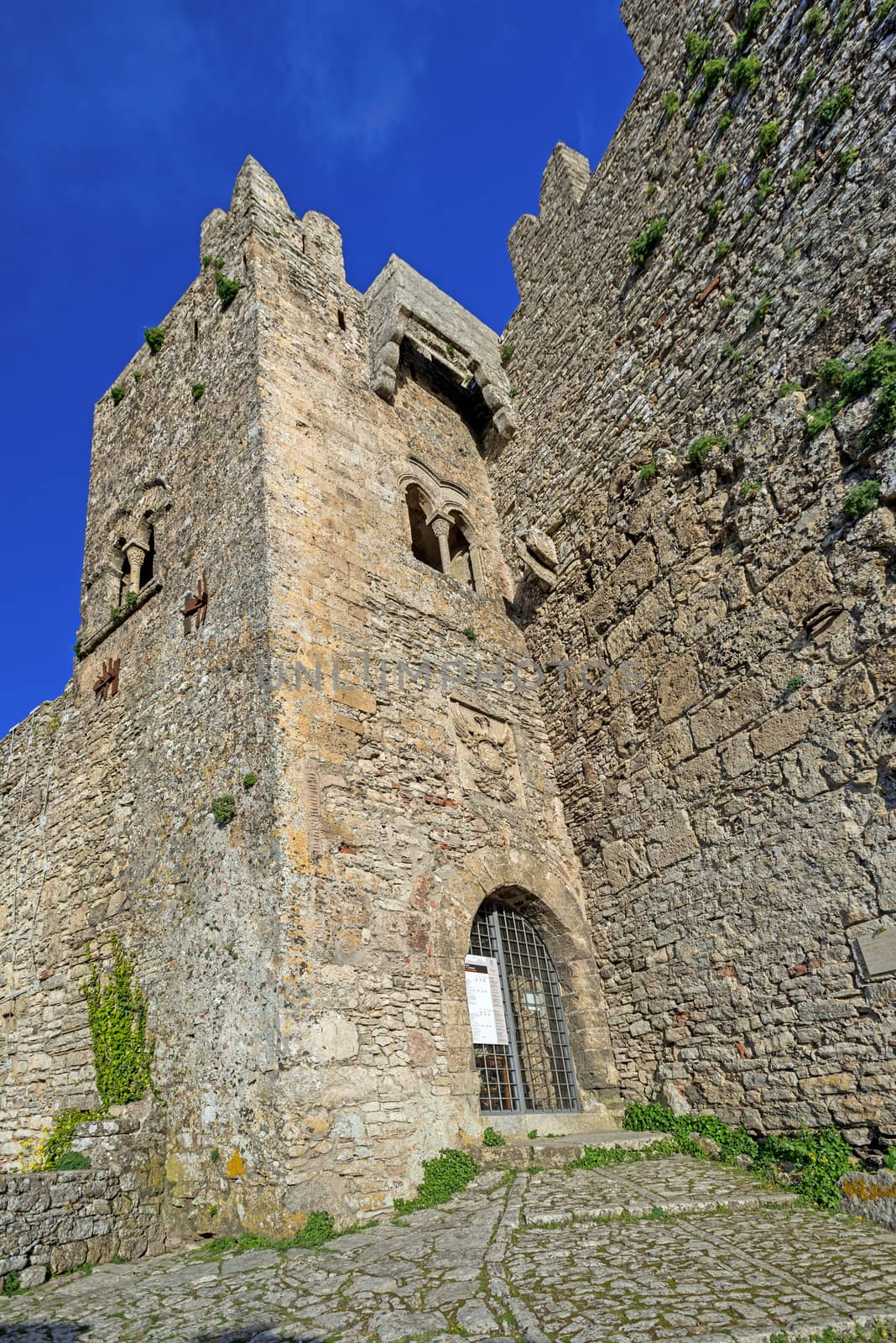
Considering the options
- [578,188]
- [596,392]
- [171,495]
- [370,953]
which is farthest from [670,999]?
[578,188]

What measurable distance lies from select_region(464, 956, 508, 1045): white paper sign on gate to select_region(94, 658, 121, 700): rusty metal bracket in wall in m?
5.48

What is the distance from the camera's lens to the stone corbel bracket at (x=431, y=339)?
37.8ft

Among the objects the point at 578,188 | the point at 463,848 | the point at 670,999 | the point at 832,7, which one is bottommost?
the point at 670,999

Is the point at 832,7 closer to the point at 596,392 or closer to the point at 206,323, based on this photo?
the point at 596,392

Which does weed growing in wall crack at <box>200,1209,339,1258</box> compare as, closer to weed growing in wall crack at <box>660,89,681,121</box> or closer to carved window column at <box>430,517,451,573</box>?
carved window column at <box>430,517,451,573</box>

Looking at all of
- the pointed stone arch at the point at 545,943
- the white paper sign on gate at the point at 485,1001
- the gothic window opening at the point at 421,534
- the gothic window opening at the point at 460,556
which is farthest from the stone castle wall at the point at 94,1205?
the gothic window opening at the point at 421,534

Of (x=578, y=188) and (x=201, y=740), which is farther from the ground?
(x=578, y=188)

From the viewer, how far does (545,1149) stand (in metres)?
7.14

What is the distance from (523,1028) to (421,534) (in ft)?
22.9

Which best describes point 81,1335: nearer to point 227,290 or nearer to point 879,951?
point 879,951

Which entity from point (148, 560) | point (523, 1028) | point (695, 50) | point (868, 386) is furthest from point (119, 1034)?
point (695, 50)

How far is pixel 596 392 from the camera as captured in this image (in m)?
10.8

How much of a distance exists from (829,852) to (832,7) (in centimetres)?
753

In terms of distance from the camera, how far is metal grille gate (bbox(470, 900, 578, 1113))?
806 cm
